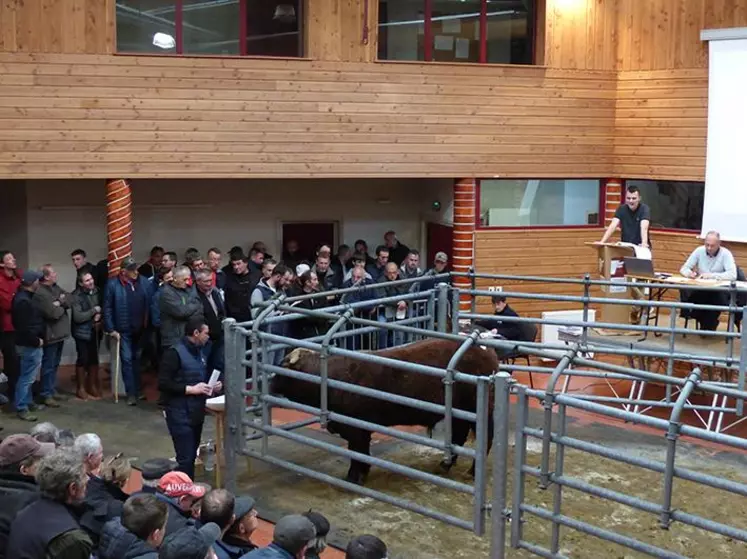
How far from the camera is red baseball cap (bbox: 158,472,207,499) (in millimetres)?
6035

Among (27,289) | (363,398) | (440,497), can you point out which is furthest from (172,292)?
(440,497)

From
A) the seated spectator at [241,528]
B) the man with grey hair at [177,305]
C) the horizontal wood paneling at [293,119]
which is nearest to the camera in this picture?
the seated spectator at [241,528]

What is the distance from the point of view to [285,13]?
1441 centimetres

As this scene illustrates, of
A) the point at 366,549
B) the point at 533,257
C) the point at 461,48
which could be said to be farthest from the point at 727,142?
the point at 366,549

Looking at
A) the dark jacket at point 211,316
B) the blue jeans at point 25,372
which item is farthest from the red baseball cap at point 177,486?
the blue jeans at point 25,372

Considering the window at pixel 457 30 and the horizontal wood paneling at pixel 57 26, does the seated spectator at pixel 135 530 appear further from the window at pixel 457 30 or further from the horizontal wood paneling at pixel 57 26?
the window at pixel 457 30

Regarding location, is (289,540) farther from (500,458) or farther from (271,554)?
(500,458)

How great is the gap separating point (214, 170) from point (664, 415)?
6772 millimetres

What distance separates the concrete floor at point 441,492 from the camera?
26.4 feet

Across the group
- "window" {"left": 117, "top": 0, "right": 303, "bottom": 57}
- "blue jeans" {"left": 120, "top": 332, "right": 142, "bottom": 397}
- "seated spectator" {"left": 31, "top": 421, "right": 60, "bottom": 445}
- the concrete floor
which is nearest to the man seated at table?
the concrete floor

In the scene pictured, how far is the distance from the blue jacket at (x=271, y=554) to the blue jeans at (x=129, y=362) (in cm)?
772

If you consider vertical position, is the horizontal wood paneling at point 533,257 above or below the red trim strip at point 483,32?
below

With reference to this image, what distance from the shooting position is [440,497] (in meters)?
9.04

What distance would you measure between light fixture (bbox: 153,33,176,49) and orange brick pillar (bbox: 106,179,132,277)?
1957mm
